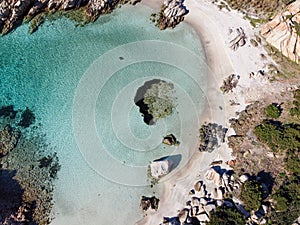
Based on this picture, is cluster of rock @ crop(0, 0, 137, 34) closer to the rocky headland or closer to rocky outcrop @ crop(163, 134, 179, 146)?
the rocky headland

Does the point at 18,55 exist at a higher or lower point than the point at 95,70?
higher

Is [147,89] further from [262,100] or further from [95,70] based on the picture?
[262,100]

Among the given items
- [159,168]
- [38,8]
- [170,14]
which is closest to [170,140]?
[159,168]

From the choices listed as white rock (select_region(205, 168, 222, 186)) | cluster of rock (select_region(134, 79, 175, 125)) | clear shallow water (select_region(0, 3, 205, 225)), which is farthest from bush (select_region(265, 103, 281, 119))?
cluster of rock (select_region(134, 79, 175, 125))

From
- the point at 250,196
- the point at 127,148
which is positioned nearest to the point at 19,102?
the point at 127,148

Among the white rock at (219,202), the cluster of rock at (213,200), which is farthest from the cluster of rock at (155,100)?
the white rock at (219,202)

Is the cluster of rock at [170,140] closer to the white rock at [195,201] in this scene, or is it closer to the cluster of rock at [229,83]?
the white rock at [195,201]
